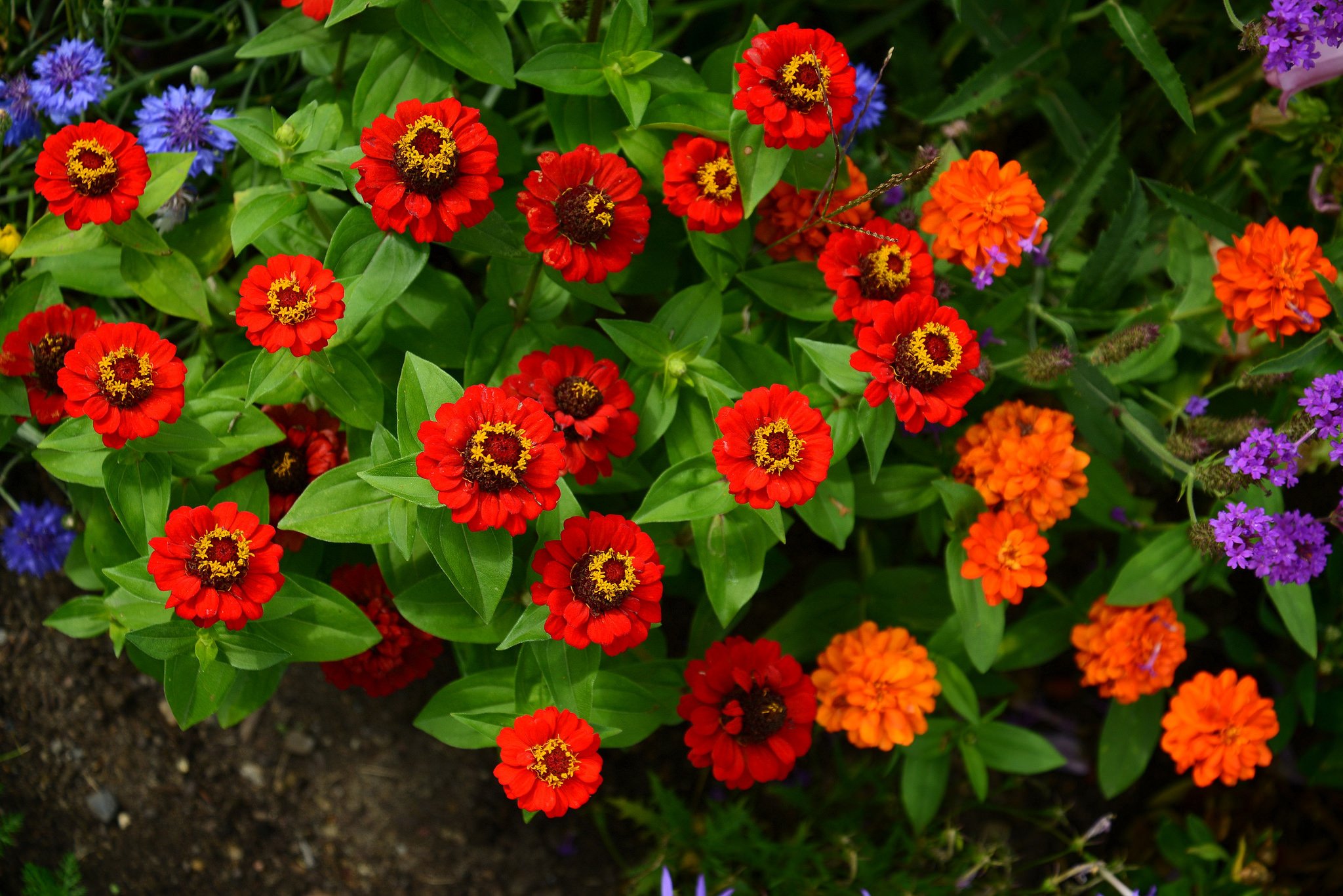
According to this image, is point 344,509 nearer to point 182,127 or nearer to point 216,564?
point 216,564

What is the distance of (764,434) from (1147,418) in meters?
0.83

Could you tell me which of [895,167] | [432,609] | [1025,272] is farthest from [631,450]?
[1025,272]

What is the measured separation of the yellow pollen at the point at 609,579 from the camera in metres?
1.40

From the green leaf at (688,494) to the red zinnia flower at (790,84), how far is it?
0.51 metres

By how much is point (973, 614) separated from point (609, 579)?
76cm

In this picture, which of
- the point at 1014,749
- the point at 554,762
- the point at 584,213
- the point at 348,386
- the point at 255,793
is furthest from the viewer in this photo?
the point at 255,793

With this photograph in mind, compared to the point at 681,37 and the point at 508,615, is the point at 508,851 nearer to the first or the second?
the point at 508,615

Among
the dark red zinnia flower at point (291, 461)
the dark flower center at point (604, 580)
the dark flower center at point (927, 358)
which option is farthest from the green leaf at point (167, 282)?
the dark flower center at point (927, 358)

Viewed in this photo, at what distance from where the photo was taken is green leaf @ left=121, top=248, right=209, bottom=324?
1663mm

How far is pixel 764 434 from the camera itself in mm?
1443

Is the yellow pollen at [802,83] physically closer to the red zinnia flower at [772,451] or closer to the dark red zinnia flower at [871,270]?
the dark red zinnia flower at [871,270]

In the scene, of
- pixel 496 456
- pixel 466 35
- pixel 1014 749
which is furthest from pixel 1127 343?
pixel 466 35

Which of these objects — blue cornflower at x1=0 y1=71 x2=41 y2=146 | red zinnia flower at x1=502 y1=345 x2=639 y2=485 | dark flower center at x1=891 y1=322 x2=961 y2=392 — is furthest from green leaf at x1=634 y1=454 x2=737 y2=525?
blue cornflower at x1=0 y1=71 x2=41 y2=146

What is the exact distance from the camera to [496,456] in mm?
1310
